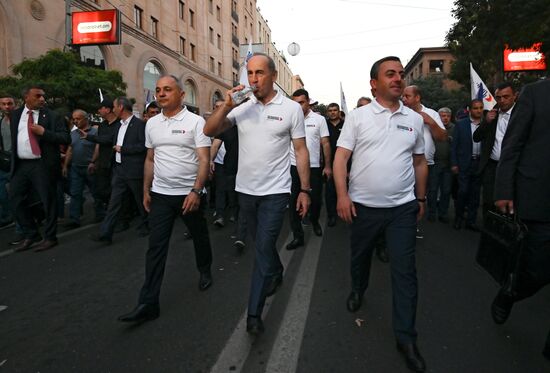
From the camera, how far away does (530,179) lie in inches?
92.4

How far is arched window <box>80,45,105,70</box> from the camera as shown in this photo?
57.7 feet

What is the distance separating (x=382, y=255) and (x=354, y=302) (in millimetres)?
1474

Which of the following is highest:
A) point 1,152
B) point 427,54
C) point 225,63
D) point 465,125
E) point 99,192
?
point 427,54

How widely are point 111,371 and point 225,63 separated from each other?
128 feet

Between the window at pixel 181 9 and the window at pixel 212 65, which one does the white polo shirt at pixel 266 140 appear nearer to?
the window at pixel 181 9

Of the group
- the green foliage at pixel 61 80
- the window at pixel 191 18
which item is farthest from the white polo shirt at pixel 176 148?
the window at pixel 191 18

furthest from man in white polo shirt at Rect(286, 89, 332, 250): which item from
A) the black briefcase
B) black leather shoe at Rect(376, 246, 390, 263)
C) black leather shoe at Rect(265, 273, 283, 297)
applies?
the black briefcase

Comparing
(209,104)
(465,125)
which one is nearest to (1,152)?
(465,125)

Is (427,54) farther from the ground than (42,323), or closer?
farther from the ground

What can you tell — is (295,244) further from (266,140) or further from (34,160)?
(34,160)

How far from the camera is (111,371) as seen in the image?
7.57 ft

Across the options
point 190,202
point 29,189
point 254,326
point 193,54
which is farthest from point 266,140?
point 193,54

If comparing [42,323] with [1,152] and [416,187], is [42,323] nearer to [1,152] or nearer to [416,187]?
[416,187]

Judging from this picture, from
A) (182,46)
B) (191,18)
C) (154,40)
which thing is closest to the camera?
(154,40)
